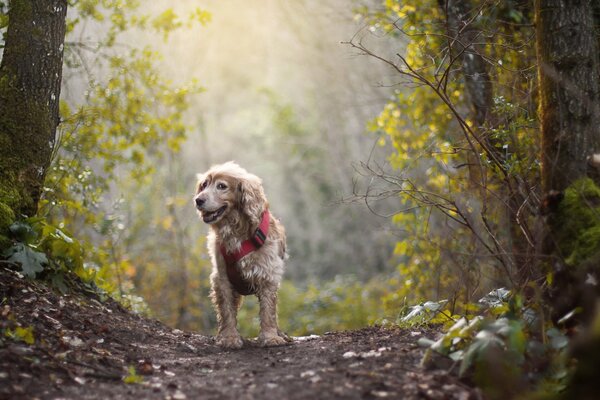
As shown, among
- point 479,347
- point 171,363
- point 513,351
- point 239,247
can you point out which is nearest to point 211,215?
point 239,247

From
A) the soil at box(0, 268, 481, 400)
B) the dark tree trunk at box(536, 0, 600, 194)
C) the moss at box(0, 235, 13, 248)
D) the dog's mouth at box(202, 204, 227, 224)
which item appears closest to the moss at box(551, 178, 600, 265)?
the dark tree trunk at box(536, 0, 600, 194)

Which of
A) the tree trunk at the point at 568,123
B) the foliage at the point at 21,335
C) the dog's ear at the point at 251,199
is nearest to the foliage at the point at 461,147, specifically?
the tree trunk at the point at 568,123

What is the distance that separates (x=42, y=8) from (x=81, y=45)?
2420mm

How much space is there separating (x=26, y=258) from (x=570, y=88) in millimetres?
4829

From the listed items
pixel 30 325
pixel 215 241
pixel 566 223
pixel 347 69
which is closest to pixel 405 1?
pixel 215 241

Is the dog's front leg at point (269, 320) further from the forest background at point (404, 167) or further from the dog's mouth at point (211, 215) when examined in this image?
the forest background at point (404, 167)

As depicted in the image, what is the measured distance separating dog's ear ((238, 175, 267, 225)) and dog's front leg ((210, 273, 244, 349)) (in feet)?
2.55

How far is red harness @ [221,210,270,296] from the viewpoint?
6.20 m

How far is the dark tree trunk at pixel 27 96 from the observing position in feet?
19.5

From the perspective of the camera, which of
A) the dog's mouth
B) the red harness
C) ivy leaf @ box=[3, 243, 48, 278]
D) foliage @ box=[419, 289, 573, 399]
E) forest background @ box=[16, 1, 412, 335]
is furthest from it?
forest background @ box=[16, 1, 412, 335]

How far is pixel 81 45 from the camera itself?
27.6ft

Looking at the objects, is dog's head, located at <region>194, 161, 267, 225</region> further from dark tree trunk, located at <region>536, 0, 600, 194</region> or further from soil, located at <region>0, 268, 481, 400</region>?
dark tree trunk, located at <region>536, 0, 600, 194</region>

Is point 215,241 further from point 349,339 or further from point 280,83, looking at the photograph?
point 280,83

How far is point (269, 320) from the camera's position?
6.12 m
